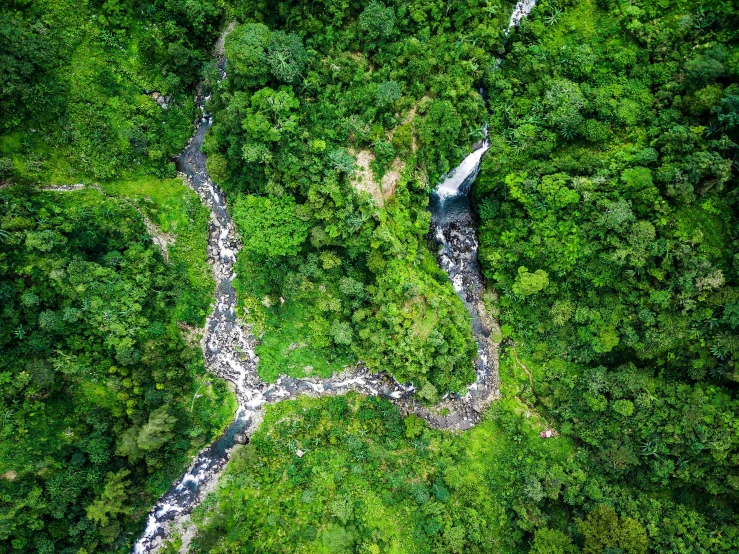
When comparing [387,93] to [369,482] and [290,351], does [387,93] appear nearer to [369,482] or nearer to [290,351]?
[290,351]

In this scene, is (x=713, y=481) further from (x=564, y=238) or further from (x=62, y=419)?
(x=62, y=419)

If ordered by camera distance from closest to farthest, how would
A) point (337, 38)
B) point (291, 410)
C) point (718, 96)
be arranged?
1. point (718, 96)
2. point (337, 38)
3. point (291, 410)

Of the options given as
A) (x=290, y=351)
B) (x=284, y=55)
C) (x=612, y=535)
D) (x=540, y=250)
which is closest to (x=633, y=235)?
(x=540, y=250)

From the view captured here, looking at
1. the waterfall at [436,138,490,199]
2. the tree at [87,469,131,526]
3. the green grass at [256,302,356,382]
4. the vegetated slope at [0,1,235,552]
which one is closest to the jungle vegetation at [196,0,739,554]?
the green grass at [256,302,356,382]

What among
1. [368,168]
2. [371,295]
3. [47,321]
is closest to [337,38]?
[368,168]

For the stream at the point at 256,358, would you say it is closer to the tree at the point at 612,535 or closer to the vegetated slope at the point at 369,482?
the vegetated slope at the point at 369,482
